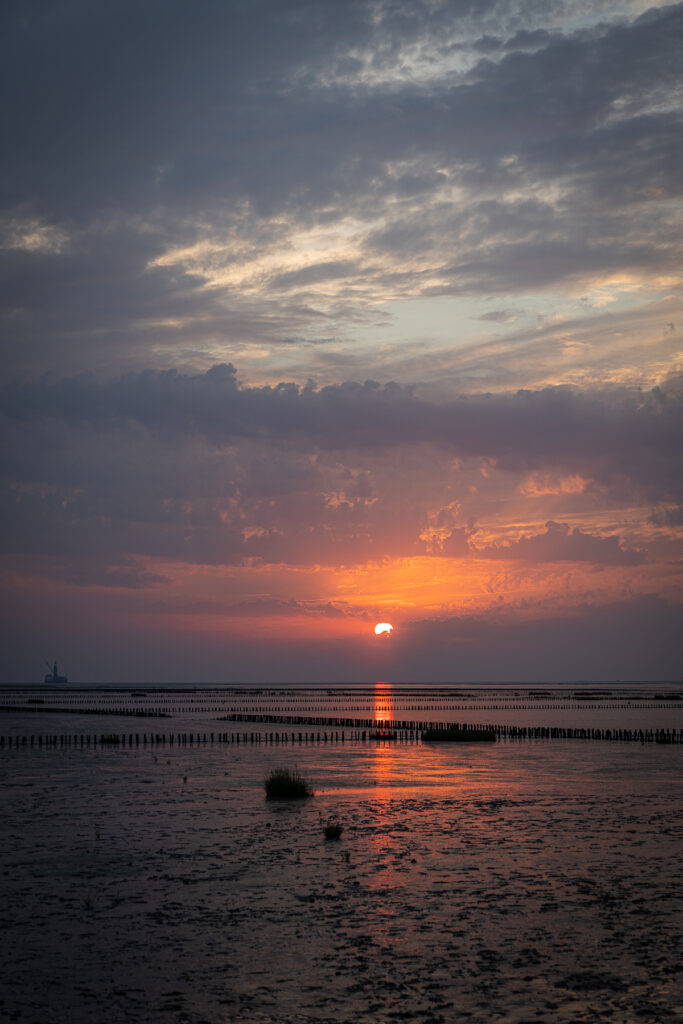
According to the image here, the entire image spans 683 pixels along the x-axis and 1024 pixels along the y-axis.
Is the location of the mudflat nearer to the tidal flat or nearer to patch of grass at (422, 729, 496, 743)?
the tidal flat

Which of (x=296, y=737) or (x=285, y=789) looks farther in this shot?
(x=296, y=737)

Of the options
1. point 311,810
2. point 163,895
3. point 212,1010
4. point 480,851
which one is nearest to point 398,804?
point 311,810

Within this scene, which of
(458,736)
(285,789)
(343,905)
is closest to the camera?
(343,905)

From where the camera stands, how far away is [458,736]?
7219 cm

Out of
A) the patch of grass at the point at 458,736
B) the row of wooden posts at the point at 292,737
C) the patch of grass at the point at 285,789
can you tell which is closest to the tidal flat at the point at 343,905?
the patch of grass at the point at 285,789

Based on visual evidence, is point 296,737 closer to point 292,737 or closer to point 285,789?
point 292,737

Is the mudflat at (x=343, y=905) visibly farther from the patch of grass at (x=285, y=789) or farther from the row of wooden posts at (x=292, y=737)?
the row of wooden posts at (x=292, y=737)

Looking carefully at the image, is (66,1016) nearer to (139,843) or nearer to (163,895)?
(163,895)

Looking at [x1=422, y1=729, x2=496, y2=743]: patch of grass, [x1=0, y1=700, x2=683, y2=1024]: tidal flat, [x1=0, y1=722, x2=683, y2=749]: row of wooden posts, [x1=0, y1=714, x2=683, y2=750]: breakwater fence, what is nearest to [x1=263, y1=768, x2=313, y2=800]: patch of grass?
[x1=0, y1=700, x2=683, y2=1024]: tidal flat

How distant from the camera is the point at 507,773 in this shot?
155 feet

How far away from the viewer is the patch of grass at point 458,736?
7125cm

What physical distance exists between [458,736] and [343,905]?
53.1 m

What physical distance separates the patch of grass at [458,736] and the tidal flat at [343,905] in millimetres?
30872

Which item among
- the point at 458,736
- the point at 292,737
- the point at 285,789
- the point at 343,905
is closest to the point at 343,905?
the point at 343,905
